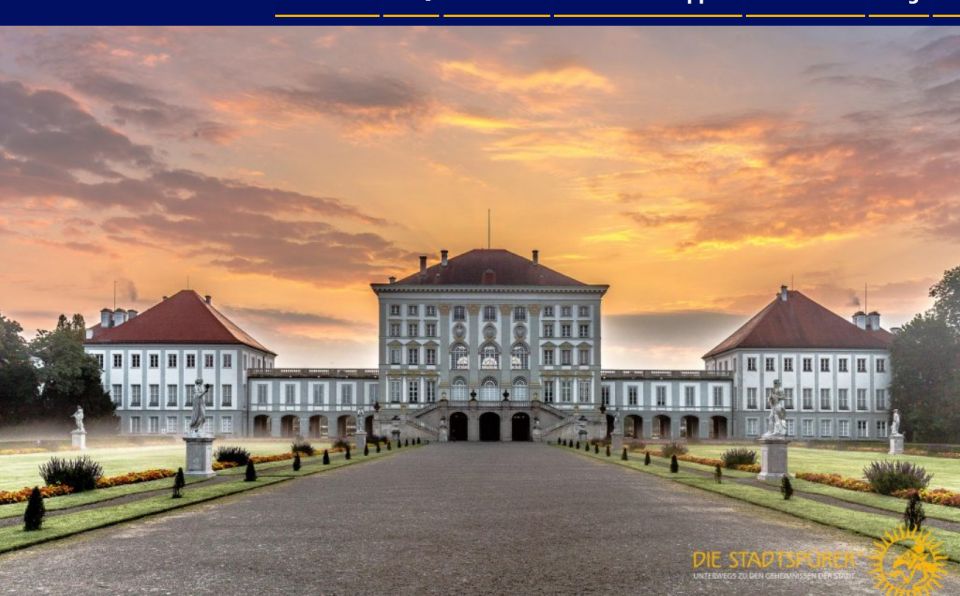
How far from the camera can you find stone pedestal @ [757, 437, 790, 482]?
92.0 ft

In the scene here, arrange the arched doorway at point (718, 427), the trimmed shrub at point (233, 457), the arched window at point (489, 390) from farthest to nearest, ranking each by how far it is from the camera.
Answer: the arched doorway at point (718, 427) < the arched window at point (489, 390) < the trimmed shrub at point (233, 457)

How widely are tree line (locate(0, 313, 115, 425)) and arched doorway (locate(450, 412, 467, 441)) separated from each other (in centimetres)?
2735

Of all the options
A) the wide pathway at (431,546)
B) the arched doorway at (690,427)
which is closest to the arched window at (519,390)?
the arched doorway at (690,427)

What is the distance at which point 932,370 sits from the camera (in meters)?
77.6

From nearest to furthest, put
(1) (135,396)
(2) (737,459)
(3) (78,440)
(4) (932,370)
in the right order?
(2) (737,459), (3) (78,440), (4) (932,370), (1) (135,396)

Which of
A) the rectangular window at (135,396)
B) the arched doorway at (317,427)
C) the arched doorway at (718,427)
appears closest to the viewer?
the rectangular window at (135,396)

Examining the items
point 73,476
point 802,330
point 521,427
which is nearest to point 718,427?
point 802,330

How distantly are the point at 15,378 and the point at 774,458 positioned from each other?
54.4m

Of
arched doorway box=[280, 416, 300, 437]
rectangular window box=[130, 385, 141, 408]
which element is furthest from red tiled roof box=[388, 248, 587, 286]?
rectangular window box=[130, 385, 141, 408]

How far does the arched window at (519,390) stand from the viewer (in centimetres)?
8988

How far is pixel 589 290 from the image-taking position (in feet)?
296

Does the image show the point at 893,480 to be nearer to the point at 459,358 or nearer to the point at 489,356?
the point at 489,356

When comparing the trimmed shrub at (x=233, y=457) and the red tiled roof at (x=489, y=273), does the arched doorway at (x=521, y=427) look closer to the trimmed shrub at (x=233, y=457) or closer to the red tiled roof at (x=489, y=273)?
the red tiled roof at (x=489, y=273)

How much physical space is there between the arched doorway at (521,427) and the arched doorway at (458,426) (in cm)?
A: 413
